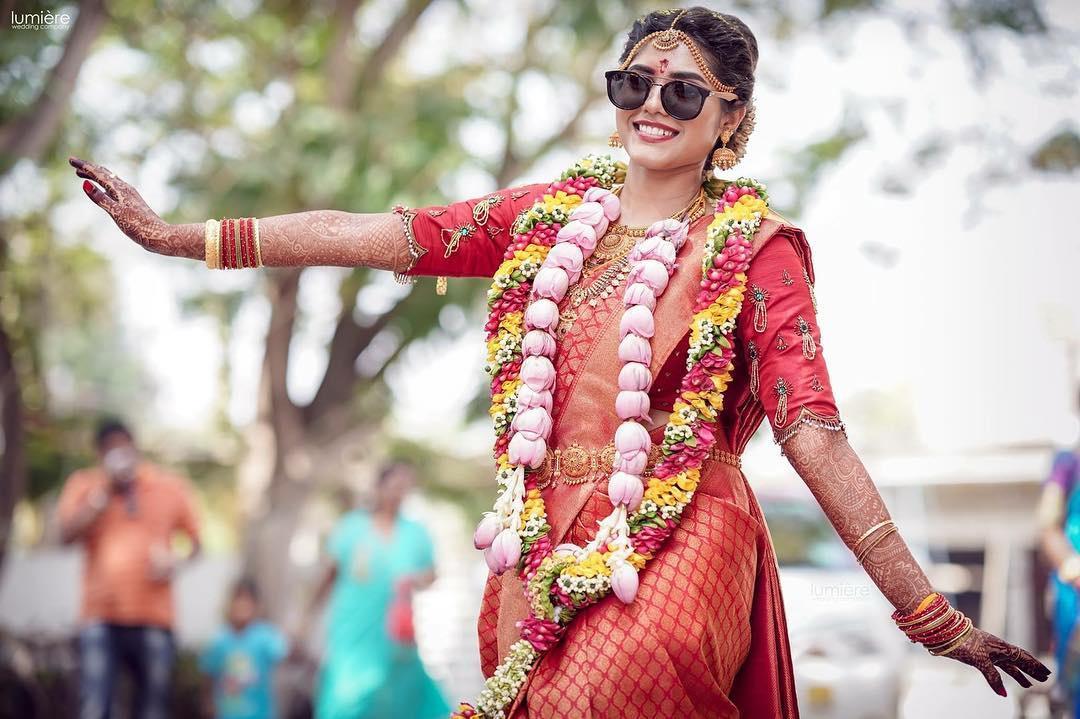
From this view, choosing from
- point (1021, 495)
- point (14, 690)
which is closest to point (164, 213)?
point (14, 690)

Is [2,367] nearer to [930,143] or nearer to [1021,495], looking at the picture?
[930,143]

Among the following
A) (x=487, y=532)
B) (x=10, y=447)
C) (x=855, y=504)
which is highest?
(x=855, y=504)

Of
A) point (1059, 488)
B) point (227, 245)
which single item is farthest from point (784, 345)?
point (1059, 488)

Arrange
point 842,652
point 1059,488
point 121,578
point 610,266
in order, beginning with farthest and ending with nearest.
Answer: point 842,652 → point 121,578 → point 1059,488 → point 610,266

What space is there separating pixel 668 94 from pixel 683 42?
0.13 m

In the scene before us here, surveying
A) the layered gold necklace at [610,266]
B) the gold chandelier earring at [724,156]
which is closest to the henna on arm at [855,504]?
the layered gold necklace at [610,266]

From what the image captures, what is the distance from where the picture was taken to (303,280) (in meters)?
10.5

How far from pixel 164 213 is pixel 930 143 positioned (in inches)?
200

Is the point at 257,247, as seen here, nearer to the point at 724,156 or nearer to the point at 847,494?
the point at 724,156

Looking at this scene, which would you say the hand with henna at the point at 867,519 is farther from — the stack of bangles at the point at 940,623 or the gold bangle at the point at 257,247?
the gold bangle at the point at 257,247

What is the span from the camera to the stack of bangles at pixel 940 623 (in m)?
2.70

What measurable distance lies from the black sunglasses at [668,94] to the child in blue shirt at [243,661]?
20.7ft

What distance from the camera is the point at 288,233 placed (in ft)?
9.62

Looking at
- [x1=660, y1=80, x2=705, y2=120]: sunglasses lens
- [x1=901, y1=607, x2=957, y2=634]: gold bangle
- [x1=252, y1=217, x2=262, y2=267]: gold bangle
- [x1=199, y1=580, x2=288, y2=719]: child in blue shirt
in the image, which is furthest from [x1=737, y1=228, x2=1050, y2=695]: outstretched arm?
[x1=199, y1=580, x2=288, y2=719]: child in blue shirt
